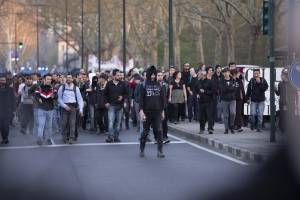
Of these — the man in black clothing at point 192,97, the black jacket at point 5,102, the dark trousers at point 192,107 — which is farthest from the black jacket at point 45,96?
the dark trousers at point 192,107

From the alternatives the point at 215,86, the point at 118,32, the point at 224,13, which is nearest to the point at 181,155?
the point at 215,86

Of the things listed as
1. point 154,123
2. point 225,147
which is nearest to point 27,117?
point 225,147

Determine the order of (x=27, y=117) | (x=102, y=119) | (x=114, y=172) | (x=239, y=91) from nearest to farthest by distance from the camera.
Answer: (x=114, y=172) → (x=239, y=91) → (x=102, y=119) → (x=27, y=117)

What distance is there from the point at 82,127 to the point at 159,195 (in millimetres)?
14818

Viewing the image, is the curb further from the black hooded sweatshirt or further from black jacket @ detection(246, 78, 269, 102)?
black jacket @ detection(246, 78, 269, 102)

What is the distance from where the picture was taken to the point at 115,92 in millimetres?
18828

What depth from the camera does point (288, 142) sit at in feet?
20.0

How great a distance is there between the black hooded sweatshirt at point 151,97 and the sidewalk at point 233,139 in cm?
178

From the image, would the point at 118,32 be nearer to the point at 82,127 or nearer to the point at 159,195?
the point at 82,127

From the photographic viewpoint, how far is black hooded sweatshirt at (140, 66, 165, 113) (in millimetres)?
15023

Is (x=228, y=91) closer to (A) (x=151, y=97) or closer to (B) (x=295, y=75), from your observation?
(A) (x=151, y=97)

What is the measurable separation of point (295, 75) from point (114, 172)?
3846 mm

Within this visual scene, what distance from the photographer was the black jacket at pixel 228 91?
63.2ft


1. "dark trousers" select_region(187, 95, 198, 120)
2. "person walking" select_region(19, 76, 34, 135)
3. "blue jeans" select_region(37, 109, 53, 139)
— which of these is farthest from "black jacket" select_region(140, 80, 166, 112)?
"dark trousers" select_region(187, 95, 198, 120)
